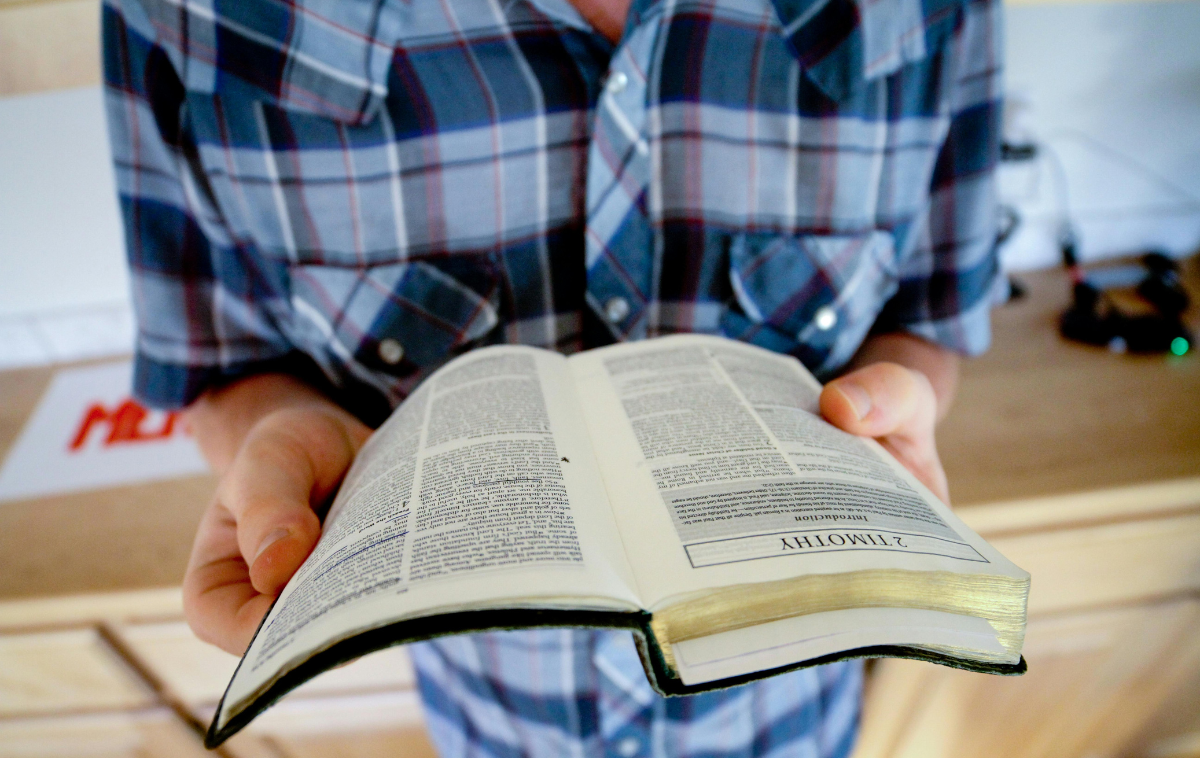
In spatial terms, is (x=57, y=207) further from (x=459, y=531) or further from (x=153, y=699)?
(x=459, y=531)

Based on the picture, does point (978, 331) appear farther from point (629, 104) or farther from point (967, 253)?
point (629, 104)

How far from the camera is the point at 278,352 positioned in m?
0.53

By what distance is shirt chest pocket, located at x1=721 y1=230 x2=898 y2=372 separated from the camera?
0.48m

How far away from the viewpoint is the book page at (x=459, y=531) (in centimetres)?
22

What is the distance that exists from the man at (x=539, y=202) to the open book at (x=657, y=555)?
79 millimetres

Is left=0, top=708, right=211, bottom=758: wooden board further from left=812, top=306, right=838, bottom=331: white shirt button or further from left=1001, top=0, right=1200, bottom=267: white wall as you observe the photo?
left=1001, top=0, right=1200, bottom=267: white wall

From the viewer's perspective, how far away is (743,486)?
11.4 inches

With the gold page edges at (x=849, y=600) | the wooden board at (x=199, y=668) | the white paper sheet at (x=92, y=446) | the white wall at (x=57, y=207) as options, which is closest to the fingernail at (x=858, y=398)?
the gold page edges at (x=849, y=600)

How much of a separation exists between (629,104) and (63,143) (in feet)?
3.15

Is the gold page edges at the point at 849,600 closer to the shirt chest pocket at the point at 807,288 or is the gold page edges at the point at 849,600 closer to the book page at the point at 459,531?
the book page at the point at 459,531

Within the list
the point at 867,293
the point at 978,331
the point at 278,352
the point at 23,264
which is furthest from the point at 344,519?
the point at 23,264

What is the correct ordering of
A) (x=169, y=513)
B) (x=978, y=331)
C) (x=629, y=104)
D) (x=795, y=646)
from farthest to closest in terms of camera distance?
(x=169, y=513) → (x=978, y=331) → (x=629, y=104) → (x=795, y=646)

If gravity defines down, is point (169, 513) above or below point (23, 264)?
below

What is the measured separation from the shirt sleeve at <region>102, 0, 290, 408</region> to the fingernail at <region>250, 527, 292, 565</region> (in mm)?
266
